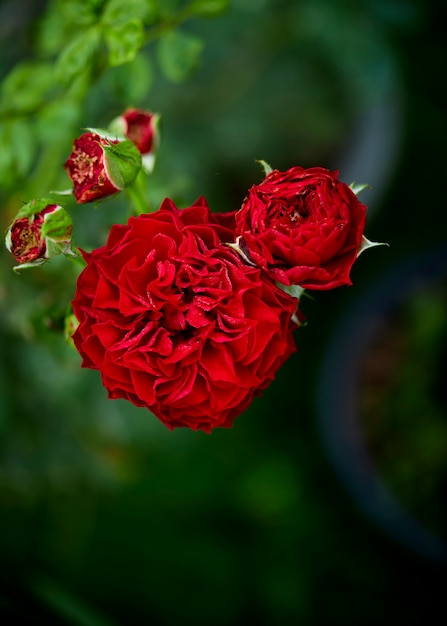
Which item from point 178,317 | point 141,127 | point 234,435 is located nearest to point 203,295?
point 178,317

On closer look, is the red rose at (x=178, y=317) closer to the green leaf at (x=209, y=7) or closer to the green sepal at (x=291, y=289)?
the green sepal at (x=291, y=289)

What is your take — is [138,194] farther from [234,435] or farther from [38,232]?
[234,435]

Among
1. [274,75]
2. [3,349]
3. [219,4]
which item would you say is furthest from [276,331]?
[274,75]

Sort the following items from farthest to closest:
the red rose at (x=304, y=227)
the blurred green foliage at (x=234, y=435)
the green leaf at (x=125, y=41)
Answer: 1. the blurred green foliage at (x=234, y=435)
2. the green leaf at (x=125, y=41)
3. the red rose at (x=304, y=227)

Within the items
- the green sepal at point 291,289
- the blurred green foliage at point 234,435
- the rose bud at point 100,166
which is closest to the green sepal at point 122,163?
the rose bud at point 100,166

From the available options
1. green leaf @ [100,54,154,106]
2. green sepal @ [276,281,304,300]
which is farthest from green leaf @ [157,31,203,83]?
green sepal @ [276,281,304,300]

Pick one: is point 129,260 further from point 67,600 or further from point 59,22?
point 67,600
